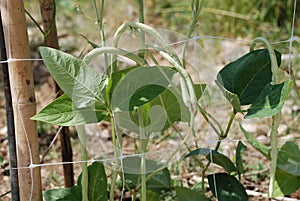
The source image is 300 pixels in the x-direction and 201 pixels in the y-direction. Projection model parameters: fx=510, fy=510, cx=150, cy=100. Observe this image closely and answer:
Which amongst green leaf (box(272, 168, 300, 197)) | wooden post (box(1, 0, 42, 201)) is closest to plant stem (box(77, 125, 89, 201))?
wooden post (box(1, 0, 42, 201))

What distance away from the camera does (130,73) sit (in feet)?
2.69

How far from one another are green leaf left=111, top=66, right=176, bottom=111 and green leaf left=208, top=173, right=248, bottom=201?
0.77 ft

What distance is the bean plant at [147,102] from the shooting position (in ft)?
2.65

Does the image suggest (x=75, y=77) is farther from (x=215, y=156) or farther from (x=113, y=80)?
(x=215, y=156)

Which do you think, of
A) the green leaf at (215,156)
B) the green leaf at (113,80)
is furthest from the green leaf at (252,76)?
the green leaf at (113,80)

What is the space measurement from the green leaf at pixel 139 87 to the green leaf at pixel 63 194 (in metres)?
0.20

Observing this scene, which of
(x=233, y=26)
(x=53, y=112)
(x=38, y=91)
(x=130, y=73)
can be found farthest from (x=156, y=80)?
(x=233, y=26)

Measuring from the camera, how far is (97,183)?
91cm

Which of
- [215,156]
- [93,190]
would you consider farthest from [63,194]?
[215,156]

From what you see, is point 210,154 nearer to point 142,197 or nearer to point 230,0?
point 142,197

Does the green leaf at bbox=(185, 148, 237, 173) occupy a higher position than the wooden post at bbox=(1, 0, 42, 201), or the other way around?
the wooden post at bbox=(1, 0, 42, 201)

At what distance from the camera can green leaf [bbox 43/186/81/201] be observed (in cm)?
92

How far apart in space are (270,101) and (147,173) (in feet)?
1.00

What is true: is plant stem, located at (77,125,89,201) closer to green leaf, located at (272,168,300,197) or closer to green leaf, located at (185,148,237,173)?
green leaf, located at (185,148,237,173)
